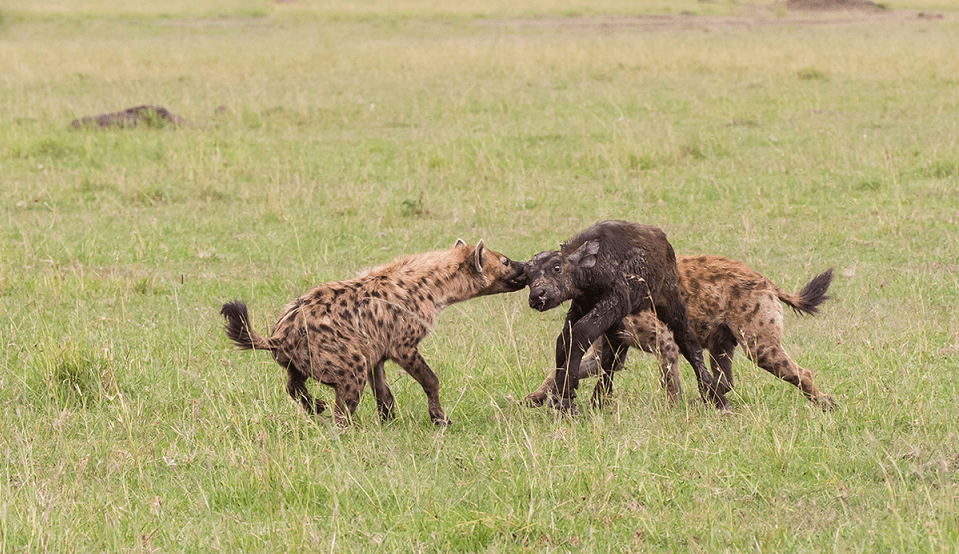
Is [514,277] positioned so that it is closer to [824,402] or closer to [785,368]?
[785,368]

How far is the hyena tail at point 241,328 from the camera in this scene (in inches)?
169

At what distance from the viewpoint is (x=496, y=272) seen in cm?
507

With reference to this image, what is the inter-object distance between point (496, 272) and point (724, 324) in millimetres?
1087

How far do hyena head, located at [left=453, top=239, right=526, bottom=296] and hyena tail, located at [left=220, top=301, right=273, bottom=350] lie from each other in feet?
3.70

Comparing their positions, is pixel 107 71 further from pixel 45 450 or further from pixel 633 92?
pixel 45 450

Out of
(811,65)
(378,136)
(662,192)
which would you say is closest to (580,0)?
(811,65)

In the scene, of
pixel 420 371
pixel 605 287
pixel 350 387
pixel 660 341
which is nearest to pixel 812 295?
pixel 660 341

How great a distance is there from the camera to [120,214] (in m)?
9.23

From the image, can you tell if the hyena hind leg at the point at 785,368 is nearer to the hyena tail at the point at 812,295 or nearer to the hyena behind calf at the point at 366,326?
the hyena tail at the point at 812,295

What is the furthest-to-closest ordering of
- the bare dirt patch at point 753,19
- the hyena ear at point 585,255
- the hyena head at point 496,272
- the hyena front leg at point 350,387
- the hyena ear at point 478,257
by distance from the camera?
the bare dirt patch at point 753,19, the hyena head at point 496,272, the hyena ear at point 478,257, the hyena ear at point 585,255, the hyena front leg at point 350,387

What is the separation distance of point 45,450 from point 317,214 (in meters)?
5.06

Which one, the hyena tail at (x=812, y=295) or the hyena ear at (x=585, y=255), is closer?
the hyena ear at (x=585, y=255)

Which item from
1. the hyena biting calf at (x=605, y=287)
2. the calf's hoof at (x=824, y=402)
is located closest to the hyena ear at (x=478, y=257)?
the hyena biting calf at (x=605, y=287)

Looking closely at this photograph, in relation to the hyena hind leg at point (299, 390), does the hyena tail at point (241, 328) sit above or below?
above
